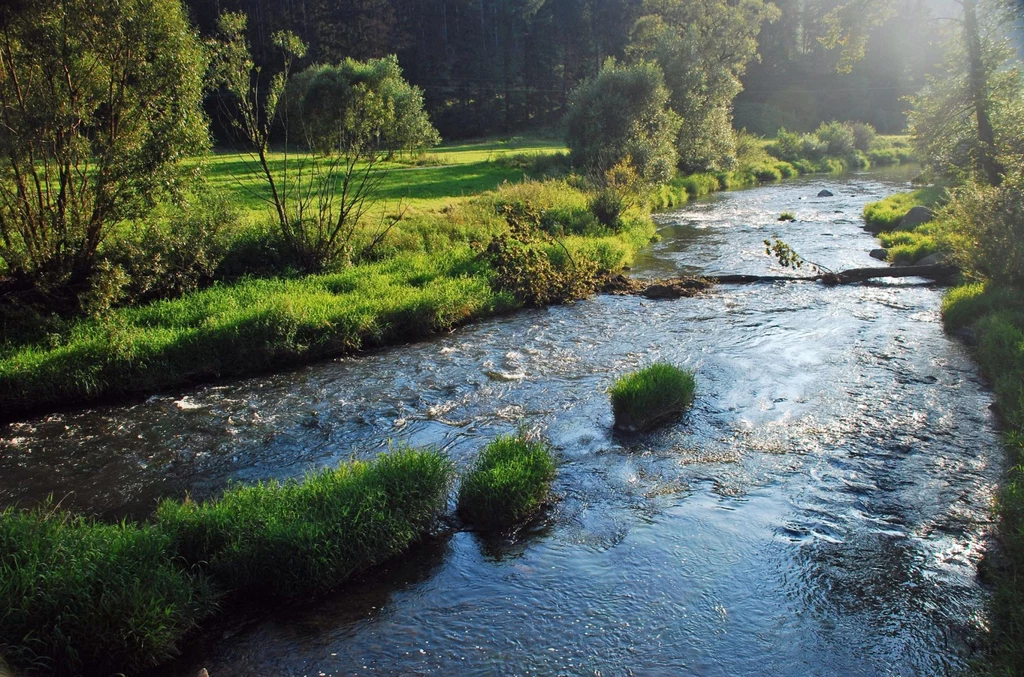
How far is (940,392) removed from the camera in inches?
465

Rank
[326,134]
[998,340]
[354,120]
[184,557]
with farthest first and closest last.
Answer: [326,134], [354,120], [998,340], [184,557]

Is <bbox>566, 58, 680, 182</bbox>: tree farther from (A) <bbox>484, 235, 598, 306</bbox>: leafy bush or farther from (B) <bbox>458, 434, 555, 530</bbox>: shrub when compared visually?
(B) <bbox>458, 434, 555, 530</bbox>: shrub

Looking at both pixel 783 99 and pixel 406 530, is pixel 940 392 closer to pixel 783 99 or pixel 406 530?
pixel 406 530

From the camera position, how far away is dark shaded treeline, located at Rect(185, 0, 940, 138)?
6250 cm

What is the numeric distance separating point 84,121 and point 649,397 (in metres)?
11.9

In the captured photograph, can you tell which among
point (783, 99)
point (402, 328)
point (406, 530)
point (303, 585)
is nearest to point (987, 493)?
point (406, 530)

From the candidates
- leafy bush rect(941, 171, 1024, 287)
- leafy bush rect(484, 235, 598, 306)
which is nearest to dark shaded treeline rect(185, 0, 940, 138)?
leafy bush rect(484, 235, 598, 306)

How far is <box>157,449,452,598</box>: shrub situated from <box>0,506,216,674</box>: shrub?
1.31ft

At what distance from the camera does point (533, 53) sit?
7731 centimetres

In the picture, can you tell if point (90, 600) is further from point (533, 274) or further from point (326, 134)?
point (326, 134)

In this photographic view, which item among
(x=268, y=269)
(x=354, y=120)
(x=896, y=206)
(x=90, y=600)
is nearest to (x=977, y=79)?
(x=896, y=206)

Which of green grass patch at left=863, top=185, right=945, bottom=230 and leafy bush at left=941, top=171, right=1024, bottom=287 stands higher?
leafy bush at left=941, top=171, right=1024, bottom=287

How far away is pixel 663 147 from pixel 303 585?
111 feet

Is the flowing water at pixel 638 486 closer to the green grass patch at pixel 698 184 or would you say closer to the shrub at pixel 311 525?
the shrub at pixel 311 525
